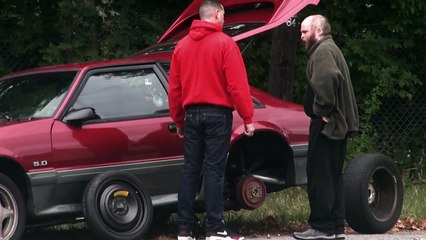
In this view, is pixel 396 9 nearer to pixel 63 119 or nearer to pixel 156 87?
pixel 156 87

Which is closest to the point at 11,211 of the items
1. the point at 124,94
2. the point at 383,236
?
the point at 124,94

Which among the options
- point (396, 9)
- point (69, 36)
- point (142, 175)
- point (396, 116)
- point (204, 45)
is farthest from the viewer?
point (396, 116)

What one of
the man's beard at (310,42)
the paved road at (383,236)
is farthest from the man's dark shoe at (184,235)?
the man's beard at (310,42)

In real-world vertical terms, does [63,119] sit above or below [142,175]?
above

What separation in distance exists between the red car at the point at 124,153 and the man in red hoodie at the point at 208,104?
0.58 meters

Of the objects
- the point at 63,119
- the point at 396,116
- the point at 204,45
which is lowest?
the point at 396,116

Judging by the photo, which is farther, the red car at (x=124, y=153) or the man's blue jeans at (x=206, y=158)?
the red car at (x=124, y=153)

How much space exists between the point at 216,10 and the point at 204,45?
315mm

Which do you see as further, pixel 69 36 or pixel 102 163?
pixel 69 36

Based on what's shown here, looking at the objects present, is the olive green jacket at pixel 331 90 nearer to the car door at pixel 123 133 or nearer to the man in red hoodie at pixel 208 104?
the man in red hoodie at pixel 208 104

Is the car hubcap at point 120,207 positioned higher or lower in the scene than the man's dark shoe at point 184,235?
higher

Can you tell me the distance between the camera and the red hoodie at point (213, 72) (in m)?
7.70

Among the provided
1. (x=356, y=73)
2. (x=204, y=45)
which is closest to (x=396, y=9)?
(x=356, y=73)

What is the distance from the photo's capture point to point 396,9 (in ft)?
44.8
